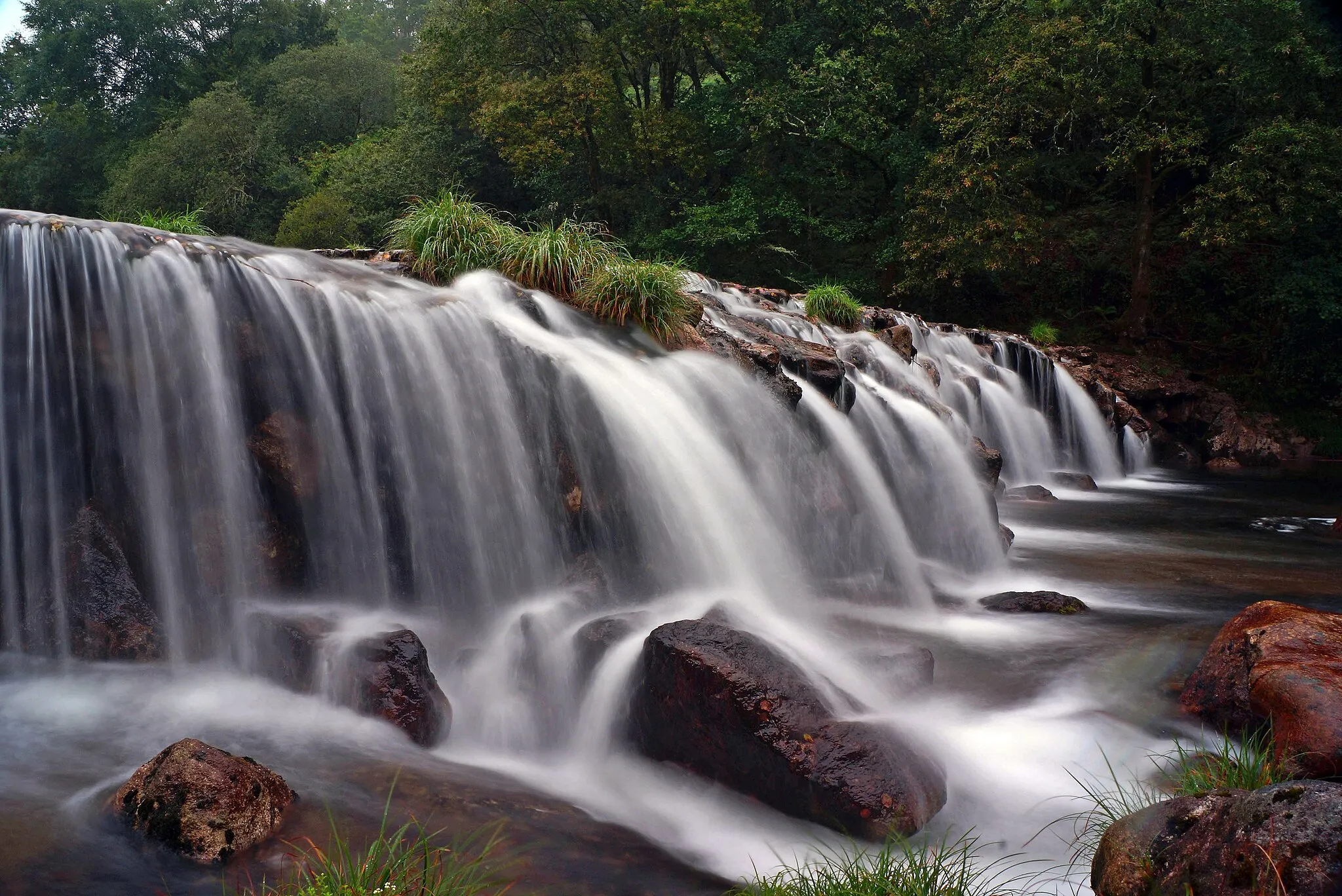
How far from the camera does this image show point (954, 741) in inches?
186

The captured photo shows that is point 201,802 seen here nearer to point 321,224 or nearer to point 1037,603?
point 1037,603

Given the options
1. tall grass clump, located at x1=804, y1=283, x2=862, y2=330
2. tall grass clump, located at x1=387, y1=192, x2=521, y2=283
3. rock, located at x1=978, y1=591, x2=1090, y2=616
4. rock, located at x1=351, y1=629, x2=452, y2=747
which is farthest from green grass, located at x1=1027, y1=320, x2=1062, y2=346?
rock, located at x1=351, y1=629, x2=452, y2=747

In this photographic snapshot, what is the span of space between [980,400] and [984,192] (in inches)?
319

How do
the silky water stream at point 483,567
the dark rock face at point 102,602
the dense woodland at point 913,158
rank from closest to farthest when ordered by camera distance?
the silky water stream at point 483,567 < the dark rock face at point 102,602 < the dense woodland at point 913,158

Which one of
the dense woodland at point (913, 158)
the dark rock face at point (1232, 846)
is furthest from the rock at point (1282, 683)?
the dense woodland at point (913, 158)

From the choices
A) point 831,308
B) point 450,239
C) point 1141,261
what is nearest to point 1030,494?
point 831,308

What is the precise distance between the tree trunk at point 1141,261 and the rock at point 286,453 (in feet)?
70.4

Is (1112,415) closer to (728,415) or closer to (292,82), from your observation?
(728,415)

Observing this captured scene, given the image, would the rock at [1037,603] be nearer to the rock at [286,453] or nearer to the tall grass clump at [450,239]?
the rock at [286,453]

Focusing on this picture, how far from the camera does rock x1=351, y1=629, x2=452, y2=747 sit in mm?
4629

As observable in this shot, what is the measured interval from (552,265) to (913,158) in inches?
691

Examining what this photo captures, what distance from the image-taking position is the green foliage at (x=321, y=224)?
28.0m

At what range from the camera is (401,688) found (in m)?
4.70

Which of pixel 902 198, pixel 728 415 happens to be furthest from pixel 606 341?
pixel 902 198
